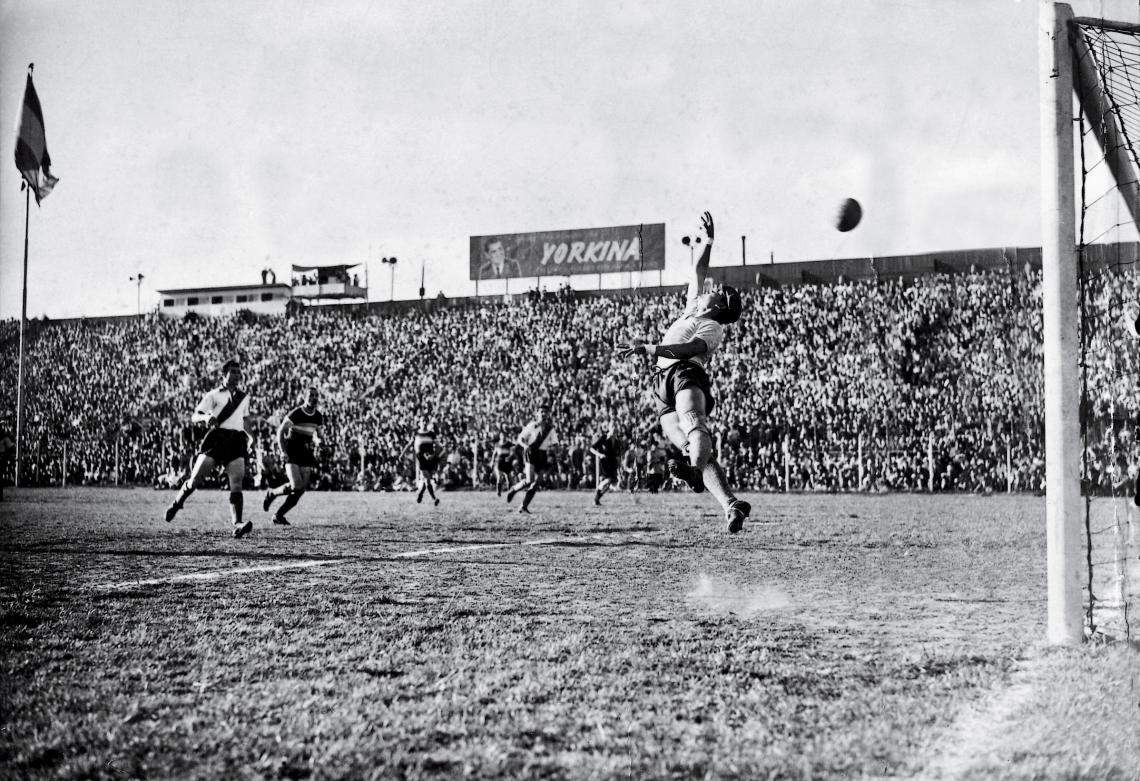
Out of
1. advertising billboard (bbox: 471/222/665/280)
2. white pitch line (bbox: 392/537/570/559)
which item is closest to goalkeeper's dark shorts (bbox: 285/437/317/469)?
white pitch line (bbox: 392/537/570/559)

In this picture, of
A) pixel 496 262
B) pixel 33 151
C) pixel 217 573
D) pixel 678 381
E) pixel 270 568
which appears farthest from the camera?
pixel 496 262

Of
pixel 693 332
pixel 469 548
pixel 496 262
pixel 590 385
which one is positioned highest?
pixel 496 262

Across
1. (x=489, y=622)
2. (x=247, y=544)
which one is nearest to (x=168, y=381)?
(x=247, y=544)

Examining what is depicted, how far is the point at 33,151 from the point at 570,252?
2313 cm

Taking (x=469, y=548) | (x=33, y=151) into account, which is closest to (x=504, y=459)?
(x=469, y=548)

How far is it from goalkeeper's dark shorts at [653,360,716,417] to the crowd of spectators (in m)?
11.8

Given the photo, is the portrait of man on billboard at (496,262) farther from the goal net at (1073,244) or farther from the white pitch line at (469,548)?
the goal net at (1073,244)

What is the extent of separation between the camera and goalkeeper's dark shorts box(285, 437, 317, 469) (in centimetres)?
1158

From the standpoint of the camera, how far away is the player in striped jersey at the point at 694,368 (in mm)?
5859

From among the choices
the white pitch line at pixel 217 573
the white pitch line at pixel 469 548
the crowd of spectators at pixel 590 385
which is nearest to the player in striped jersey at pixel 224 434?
the white pitch line at pixel 469 548

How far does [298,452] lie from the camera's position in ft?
38.2

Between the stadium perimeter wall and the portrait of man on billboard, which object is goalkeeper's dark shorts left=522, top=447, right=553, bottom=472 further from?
the portrait of man on billboard

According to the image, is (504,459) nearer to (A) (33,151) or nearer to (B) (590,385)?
(B) (590,385)

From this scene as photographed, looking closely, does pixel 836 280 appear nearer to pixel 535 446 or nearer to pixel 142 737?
pixel 535 446
